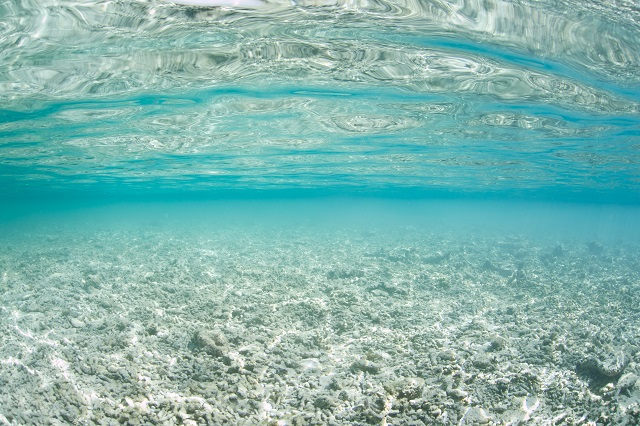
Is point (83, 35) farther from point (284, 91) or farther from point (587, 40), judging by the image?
point (587, 40)

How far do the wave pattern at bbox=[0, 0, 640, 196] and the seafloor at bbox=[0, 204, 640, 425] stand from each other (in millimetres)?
6164

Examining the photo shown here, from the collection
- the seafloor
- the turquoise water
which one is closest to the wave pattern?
the turquoise water

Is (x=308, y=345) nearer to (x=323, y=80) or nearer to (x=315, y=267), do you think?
(x=323, y=80)

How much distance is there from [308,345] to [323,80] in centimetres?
746

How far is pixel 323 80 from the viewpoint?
33.4 ft

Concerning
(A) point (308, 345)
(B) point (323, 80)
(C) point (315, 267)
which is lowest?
(C) point (315, 267)

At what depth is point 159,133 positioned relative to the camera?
1559 centimetres

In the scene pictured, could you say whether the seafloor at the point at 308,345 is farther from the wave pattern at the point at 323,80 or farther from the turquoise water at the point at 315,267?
the wave pattern at the point at 323,80

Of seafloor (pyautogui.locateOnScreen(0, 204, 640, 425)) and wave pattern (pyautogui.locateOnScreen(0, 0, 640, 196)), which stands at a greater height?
wave pattern (pyautogui.locateOnScreen(0, 0, 640, 196))

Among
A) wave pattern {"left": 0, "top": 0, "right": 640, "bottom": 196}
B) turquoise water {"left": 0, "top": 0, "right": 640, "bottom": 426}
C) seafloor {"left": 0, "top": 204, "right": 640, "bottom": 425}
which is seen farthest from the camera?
wave pattern {"left": 0, "top": 0, "right": 640, "bottom": 196}

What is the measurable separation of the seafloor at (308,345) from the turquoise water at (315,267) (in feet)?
0.16

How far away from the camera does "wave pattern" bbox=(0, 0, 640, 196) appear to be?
686 cm

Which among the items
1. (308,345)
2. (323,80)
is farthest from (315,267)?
(323,80)

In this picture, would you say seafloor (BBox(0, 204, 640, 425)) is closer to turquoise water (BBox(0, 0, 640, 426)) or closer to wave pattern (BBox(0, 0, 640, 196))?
turquoise water (BBox(0, 0, 640, 426))
